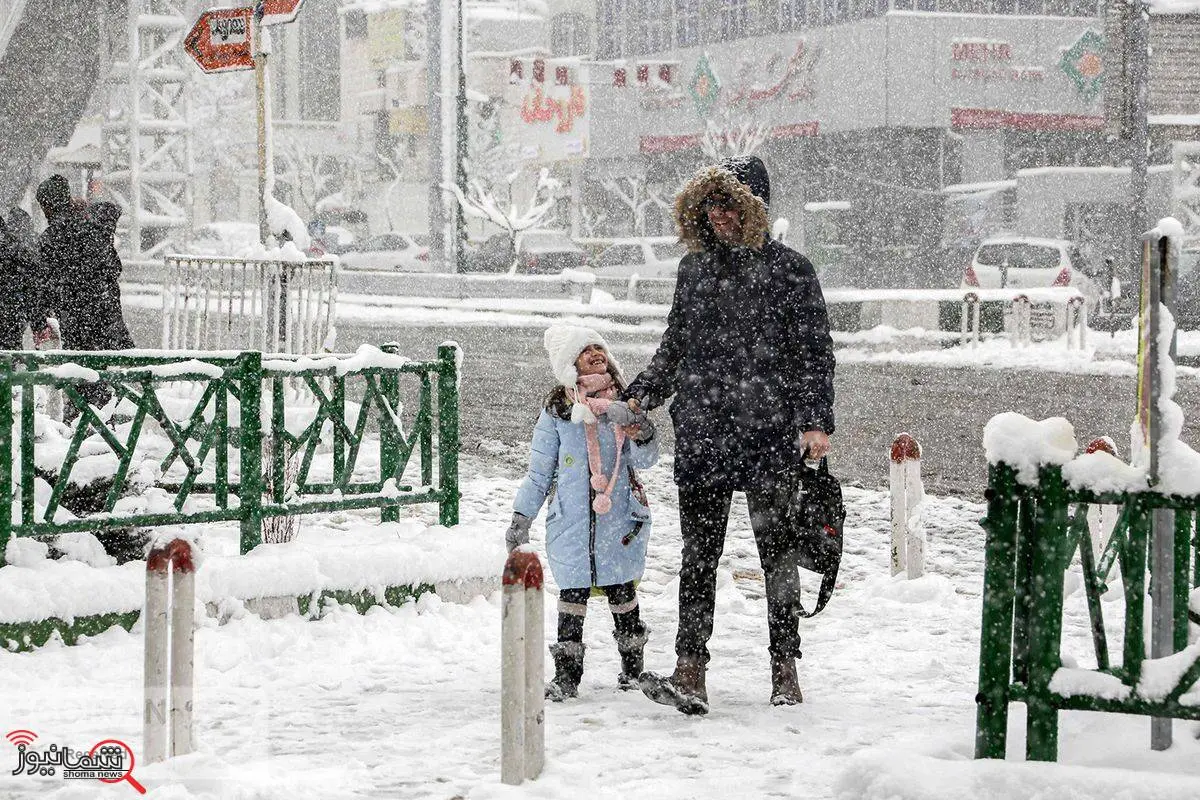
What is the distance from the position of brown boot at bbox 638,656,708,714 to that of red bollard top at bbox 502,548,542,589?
1.17 meters

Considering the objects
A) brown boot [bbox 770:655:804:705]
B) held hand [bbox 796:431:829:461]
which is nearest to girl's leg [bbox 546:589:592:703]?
brown boot [bbox 770:655:804:705]

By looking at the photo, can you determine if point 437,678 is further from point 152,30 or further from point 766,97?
point 766,97

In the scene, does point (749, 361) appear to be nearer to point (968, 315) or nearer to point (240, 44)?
point (240, 44)

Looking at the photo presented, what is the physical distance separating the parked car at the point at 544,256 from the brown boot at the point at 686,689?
123 ft

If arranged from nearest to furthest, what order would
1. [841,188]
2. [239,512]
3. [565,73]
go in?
[239,512] < [841,188] < [565,73]

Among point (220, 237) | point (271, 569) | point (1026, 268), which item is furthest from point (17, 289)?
point (220, 237)

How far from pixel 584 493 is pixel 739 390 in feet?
2.24

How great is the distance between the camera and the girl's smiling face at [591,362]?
6086mm

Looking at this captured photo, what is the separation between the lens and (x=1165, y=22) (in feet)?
80.9

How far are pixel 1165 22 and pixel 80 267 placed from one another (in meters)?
17.5

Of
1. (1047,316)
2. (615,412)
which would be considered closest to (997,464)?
(615,412)

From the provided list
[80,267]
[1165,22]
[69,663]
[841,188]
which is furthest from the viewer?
[841,188]

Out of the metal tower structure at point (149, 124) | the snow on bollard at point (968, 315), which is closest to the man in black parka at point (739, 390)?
the snow on bollard at point (968, 315)

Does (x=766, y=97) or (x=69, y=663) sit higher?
(x=766, y=97)
